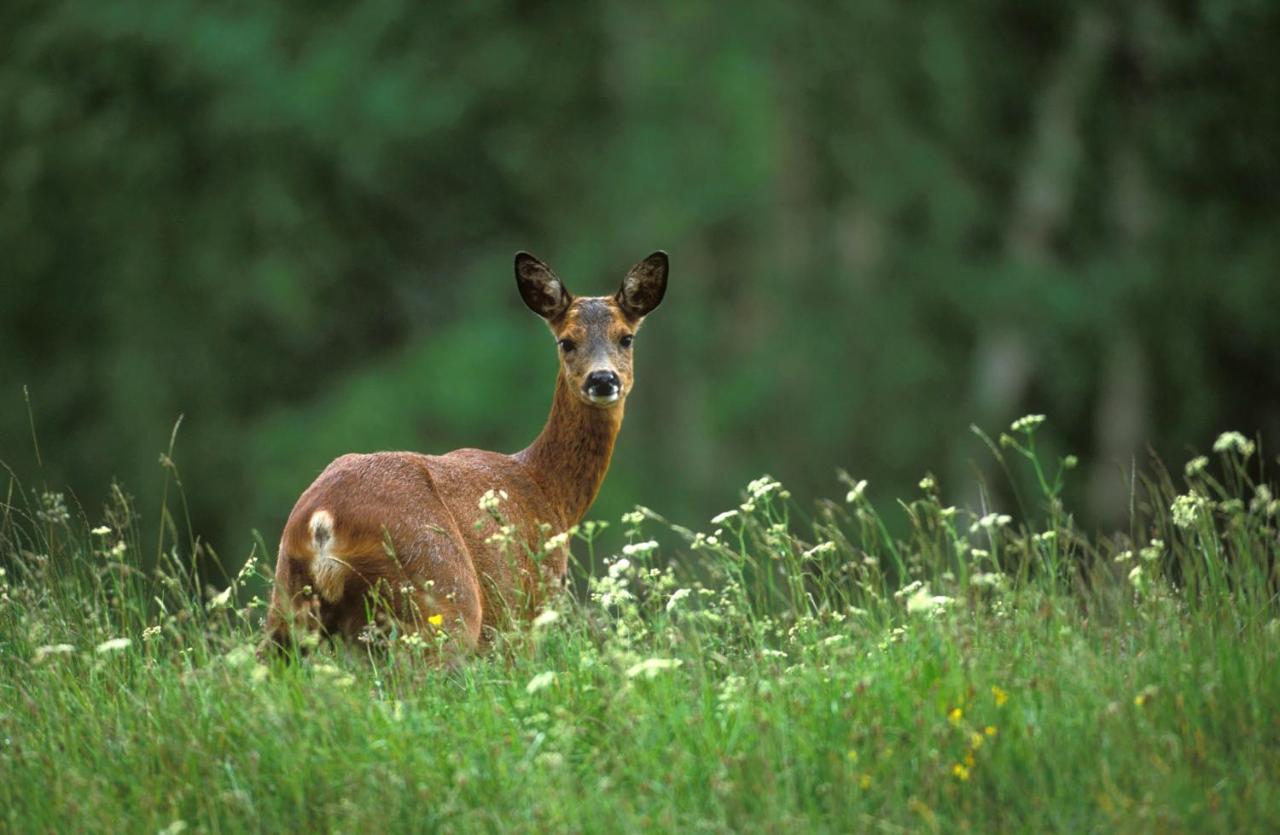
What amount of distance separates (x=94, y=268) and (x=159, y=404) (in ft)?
6.69

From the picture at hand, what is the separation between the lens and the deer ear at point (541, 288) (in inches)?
272

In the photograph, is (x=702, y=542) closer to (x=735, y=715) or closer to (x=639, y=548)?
(x=639, y=548)

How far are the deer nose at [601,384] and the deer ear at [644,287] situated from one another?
1.61 feet

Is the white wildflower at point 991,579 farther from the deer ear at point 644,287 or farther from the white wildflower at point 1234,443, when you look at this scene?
the deer ear at point 644,287

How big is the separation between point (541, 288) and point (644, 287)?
1.35 feet

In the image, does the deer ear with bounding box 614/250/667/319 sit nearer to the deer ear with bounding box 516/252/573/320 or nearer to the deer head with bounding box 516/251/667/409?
the deer head with bounding box 516/251/667/409

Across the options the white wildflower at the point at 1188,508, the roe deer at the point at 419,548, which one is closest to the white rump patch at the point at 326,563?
the roe deer at the point at 419,548

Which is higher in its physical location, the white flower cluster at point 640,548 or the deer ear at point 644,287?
the deer ear at point 644,287

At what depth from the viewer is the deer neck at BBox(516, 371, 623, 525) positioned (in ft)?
21.7

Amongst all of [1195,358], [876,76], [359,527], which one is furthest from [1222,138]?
[359,527]

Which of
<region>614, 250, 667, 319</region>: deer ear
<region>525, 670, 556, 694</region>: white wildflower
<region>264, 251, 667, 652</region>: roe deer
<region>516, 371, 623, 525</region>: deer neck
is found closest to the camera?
<region>525, 670, 556, 694</region>: white wildflower

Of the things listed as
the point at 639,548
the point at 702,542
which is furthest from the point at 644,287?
the point at 639,548

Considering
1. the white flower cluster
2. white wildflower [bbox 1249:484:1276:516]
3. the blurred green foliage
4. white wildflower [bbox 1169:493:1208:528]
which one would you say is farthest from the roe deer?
the blurred green foliage

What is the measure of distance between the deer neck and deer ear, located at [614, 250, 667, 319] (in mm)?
503
